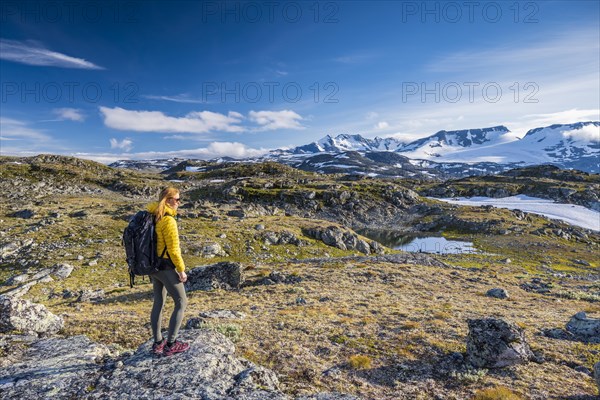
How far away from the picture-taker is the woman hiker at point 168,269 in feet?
27.6

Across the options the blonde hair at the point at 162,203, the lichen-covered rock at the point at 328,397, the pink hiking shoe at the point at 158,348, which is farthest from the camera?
the pink hiking shoe at the point at 158,348

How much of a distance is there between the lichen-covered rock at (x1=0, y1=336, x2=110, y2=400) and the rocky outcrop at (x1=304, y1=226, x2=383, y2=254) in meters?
53.6

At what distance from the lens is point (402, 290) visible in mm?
27344

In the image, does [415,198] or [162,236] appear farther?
[415,198]

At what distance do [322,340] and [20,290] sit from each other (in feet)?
96.8

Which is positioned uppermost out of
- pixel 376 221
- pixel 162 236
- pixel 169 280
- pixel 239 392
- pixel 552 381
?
pixel 162 236

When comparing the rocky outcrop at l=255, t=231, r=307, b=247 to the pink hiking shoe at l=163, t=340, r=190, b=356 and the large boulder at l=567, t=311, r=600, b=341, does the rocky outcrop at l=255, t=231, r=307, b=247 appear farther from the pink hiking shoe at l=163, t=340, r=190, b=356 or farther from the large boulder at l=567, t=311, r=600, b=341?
the pink hiking shoe at l=163, t=340, r=190, b=356

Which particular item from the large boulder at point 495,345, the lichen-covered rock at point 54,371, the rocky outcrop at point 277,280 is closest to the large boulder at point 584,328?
the large boulder at point 495,345

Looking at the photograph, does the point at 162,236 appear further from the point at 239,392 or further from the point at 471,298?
the point at 471,298

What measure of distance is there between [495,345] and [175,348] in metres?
10.8

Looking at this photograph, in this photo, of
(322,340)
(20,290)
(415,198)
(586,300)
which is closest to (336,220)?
(415,198)

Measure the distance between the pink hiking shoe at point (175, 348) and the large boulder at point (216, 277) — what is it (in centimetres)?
1683

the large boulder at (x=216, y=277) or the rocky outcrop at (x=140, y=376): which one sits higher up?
the rocky outcrop at (x=140, y=376)

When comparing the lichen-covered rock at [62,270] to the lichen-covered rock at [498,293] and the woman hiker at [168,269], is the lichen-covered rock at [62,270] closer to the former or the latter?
the woman hiker at [168,269]
